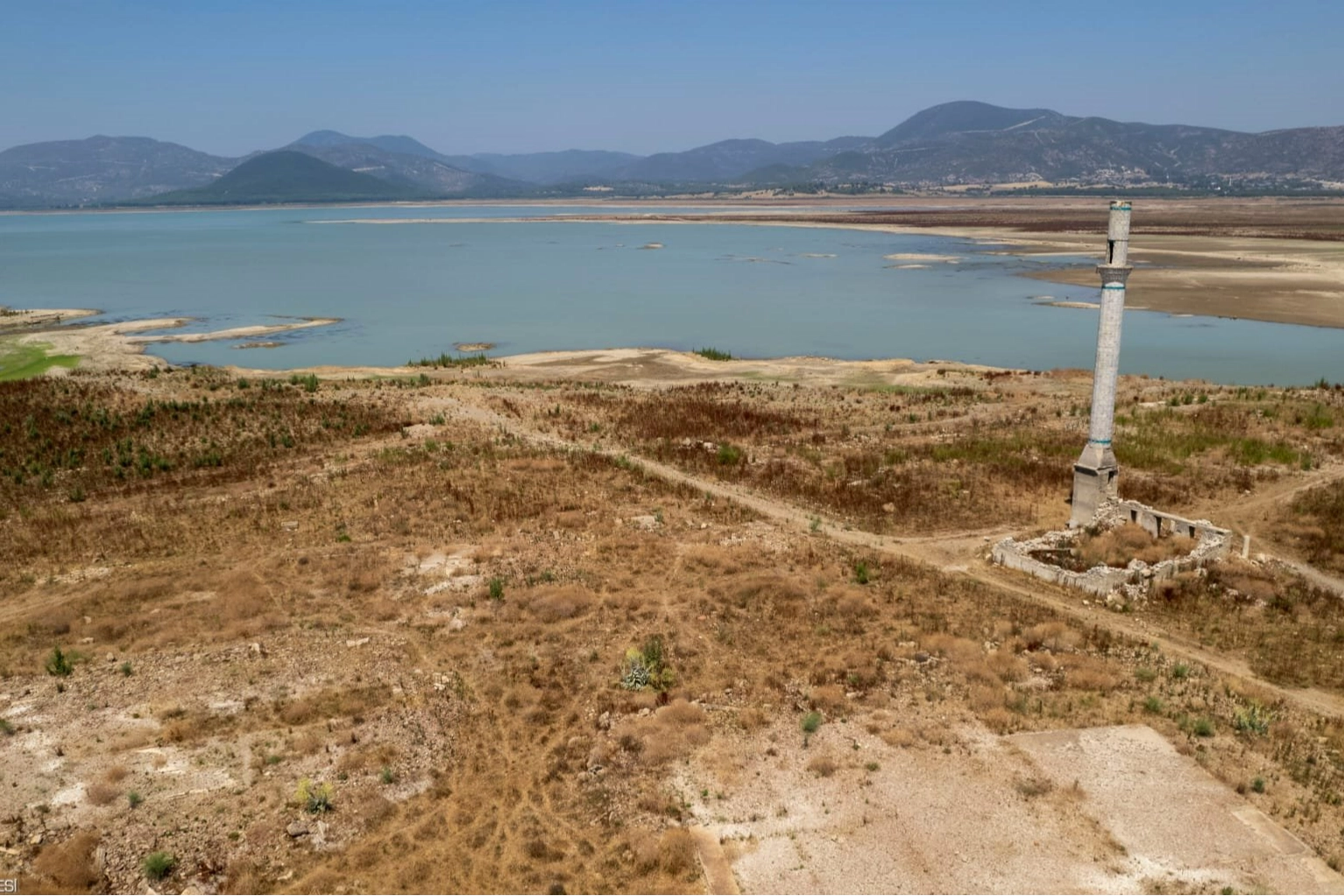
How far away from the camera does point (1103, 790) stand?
12.9 metres

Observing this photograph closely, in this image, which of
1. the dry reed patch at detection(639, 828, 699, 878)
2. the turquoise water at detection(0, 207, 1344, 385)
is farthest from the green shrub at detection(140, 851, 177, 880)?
the turquoise water at detection(0, 207, 1344, 385)

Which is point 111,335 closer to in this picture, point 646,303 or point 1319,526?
point 646,303

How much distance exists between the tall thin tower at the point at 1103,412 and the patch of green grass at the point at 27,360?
51.5m

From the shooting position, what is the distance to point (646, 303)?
7862 cm

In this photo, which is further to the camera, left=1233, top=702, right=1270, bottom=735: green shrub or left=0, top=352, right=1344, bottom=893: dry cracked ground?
left=1233, top=702, right=1270, bottom=735: green shrub

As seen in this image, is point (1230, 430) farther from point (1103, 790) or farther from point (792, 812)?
point (792, 812)

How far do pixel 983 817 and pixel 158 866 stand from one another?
1062 cm

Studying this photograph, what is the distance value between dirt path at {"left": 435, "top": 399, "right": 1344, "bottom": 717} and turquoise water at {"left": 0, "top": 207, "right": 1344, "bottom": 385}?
28877mm

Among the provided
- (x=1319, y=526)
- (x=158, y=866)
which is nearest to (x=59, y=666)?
(x=158, y=866)

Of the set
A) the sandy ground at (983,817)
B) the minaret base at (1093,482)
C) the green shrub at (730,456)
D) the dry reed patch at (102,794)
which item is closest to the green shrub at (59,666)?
the dry reed patch at (102,794)

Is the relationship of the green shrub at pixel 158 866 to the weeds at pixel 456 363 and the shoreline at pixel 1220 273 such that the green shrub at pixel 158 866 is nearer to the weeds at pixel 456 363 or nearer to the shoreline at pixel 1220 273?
the weeds at pixel 456 363

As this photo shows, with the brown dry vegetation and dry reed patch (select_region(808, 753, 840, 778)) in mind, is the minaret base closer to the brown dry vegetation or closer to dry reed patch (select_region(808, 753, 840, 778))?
the brown dry vegetation

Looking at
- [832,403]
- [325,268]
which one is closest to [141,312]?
[325,268]

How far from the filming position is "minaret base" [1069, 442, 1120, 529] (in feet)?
76.3
